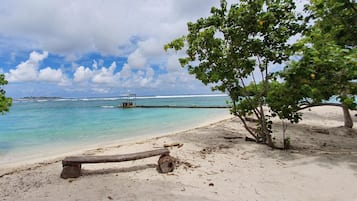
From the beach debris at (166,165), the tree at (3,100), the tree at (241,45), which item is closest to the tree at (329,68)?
the tree at (241,45)

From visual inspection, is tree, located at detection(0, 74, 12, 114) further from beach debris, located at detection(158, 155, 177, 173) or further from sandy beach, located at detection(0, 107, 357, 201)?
beach debris, located at detection(158, 155, 177, 173)

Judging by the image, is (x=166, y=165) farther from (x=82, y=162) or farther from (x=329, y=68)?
(x=329, y=68)

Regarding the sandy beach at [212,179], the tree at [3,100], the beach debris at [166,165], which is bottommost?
the sandy beach at [212,179]

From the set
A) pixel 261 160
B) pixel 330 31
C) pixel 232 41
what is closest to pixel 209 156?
pixel 261 160

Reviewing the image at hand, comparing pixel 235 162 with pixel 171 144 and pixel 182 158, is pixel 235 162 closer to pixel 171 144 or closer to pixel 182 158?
pixel 182 158

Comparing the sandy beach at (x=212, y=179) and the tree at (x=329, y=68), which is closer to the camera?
the sandy beach at (x=212, y=179)

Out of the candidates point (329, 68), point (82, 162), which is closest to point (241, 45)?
point (329, 68)

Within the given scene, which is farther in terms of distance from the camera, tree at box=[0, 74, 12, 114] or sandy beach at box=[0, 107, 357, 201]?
tree at box=[0, 74, 12, 114]

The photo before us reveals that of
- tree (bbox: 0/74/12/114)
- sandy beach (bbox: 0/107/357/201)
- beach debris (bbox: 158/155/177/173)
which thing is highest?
tree (bbox: 0/74/12/114)

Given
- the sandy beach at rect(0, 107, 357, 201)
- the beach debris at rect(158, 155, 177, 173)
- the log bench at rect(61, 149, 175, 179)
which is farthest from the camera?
the beach debris at rect(158, 155, 177, 173)

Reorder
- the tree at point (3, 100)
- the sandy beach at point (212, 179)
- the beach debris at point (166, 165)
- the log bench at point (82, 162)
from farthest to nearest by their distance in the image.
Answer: the tree at point (3, 100), the beach debris at point (166, 165), the log bench at point (82, 162), the sandy beach at point (212, 179)


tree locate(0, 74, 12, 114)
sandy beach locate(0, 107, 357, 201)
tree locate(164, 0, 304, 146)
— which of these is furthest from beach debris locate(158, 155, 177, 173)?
tree locate(0, 74, 12, 114)

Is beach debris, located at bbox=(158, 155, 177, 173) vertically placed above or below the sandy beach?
above

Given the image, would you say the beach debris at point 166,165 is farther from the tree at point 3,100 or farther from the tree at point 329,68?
the tree at point 3,100
